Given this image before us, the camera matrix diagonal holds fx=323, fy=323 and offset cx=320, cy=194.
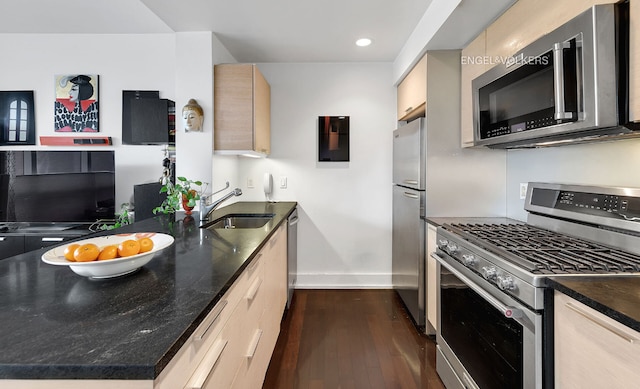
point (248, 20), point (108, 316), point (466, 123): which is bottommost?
point (108, 316)

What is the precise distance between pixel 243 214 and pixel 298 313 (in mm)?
982

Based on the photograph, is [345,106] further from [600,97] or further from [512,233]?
[600,97]

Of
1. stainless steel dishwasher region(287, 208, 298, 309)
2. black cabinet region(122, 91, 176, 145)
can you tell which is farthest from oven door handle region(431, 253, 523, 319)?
black cabinet region(122, 91, 176, 145)

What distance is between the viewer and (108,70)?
2.88 metres

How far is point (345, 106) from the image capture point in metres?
3.33

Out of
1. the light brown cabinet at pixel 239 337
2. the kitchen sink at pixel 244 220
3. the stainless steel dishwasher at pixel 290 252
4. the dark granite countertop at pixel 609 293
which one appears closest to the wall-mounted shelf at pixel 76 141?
the kitchen sink at pixel 244 220

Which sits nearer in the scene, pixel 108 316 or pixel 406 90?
pixel 108 316

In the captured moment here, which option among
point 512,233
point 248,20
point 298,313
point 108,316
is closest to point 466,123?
point 512,233

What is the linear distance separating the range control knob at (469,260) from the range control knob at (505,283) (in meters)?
0.22

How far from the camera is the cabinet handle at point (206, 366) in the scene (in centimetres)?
76

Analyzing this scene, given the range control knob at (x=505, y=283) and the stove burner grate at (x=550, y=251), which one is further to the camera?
the range control knob at (x=505, y=283)

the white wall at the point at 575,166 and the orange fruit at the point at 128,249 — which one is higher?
the white wall at the point at 575,166

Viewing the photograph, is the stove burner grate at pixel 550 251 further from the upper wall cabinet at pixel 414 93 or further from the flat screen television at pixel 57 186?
the flat screen television at pixel 57 186

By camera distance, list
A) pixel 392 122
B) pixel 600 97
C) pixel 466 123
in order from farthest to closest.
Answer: pixel 392 122 < pixel 466 123 < pixel 600 97
